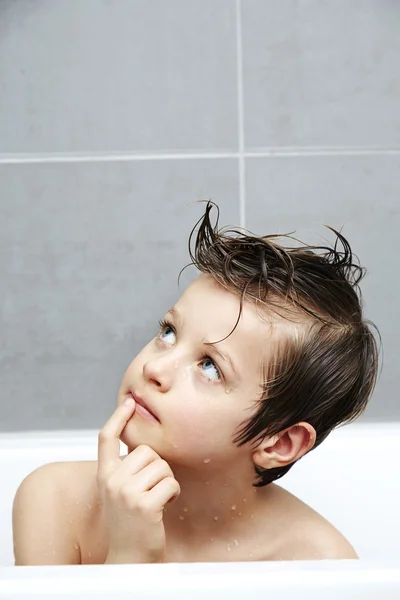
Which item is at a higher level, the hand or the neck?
the hand

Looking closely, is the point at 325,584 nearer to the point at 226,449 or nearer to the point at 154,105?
the point at 226,449

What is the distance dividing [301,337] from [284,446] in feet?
0.47

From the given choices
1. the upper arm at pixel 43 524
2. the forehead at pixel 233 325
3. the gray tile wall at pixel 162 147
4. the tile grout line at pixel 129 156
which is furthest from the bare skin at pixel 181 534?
the tile grout line at pixel 129 156

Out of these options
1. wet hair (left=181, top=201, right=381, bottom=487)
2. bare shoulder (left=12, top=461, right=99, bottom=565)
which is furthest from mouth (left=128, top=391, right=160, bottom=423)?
bare shoulder (left=12, top=461, right=99, bottom=565)

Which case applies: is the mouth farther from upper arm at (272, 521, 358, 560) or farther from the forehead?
upper arm at (272, 521, 358, 560)

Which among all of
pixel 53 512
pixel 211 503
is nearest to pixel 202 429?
pixel 211 503

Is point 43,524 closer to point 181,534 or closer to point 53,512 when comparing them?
point 53,512

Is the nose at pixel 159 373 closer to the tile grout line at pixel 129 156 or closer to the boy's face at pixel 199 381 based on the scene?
the boy's face at pixel 199 381

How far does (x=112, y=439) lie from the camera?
868mm

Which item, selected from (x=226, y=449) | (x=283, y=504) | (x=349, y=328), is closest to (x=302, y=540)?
(x=283, y=504)

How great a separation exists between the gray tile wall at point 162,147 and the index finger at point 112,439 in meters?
0.63

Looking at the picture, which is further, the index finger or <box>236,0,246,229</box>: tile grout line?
<box>236,0,246,229</box>: tile grout line

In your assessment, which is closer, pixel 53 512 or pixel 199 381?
pixel 199 381

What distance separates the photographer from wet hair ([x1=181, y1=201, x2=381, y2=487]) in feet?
2.96
